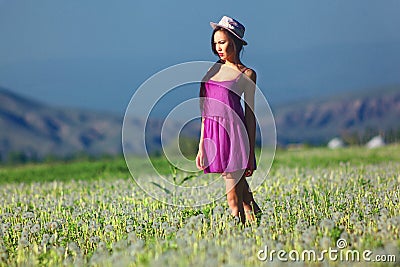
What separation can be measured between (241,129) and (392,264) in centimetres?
286

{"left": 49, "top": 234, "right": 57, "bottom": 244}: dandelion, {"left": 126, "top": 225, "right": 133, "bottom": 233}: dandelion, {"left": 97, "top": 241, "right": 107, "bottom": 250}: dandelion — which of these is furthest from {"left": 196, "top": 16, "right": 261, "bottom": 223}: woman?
{"left": 49, "top": 234, "right": 57, "bottom": 244}: dandelion

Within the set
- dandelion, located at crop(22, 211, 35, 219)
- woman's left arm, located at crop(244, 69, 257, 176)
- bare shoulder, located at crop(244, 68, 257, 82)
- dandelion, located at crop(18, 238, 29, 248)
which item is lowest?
dandelion, located at crop(18, 238, 29, 248)

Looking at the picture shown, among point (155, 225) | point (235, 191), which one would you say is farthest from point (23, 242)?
point (235, 191)

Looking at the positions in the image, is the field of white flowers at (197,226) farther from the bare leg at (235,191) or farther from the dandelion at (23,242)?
the bare leg at (235,191)

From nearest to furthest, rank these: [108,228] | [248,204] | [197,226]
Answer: [197,226], [108,228], [248,204]

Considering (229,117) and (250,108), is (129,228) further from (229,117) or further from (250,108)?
(250,108)

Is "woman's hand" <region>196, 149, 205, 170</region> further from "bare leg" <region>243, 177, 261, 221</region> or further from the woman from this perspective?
"bare leg" <region>243, 177, 261, 221</region>

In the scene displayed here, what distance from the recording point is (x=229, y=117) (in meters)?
8.24

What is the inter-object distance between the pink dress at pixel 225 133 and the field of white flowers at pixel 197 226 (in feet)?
1.89

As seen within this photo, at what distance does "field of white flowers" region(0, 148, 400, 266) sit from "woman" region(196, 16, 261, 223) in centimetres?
50

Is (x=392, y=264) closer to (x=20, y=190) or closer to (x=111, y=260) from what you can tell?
(x=111, y=260)

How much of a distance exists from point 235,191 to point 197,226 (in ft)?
3.70

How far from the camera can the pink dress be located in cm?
821

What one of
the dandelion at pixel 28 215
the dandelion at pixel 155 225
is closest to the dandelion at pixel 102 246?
the dandelion at pixel 155 225
